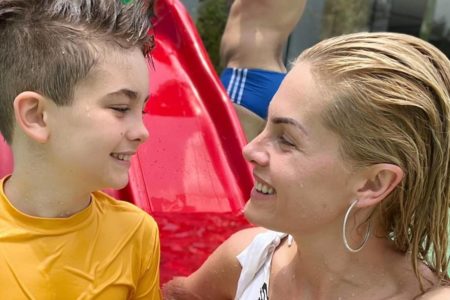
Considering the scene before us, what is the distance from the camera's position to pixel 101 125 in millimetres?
1413

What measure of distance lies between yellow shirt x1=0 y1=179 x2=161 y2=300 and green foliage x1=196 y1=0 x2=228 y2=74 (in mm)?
4211

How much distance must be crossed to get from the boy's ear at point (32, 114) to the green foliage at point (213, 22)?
171 inches

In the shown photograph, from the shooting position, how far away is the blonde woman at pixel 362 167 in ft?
4.65

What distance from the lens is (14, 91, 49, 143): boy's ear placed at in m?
1.43

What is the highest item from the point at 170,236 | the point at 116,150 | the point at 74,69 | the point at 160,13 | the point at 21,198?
the point at 74,69

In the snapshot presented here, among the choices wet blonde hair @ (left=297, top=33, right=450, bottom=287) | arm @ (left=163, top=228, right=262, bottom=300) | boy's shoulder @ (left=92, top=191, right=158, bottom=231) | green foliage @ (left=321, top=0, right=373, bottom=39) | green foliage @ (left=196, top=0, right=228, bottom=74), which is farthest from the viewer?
green foliage @ (left=321, top=0, right=373, bottom=39)

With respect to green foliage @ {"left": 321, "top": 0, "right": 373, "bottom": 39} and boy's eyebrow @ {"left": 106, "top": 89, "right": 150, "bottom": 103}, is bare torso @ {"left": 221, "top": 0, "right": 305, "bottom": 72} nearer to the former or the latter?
green foliage @ {"left": 321, "top": 0, "right": 373, "bottom": 39}

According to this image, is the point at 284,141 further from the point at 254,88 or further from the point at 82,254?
the point at 254,88

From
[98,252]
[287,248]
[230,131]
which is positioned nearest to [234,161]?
[230,131]

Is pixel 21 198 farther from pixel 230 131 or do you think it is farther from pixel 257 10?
pixel 257 10

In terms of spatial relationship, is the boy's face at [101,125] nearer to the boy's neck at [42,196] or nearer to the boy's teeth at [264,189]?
the boy's neck at [42,196]

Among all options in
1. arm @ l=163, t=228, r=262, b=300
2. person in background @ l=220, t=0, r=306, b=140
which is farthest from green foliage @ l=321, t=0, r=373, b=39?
arm @ l=163, t=228, r=262, b=300

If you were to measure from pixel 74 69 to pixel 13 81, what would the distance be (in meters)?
0.13

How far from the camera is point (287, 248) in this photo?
5.69 feet
